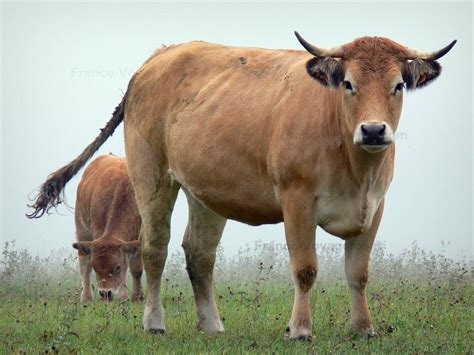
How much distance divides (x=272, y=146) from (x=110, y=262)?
257 inches

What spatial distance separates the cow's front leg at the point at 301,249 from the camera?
9.25m

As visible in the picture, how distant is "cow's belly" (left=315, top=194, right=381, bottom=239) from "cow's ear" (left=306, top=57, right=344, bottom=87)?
1.05 metres

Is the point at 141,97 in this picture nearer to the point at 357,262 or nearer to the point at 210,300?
the point at 210,300

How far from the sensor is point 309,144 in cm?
930

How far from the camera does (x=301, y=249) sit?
9336 millimetres

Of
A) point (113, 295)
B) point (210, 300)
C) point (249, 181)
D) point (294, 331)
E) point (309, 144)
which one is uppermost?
point (309, 144)

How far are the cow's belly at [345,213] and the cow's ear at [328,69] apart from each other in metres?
1.05

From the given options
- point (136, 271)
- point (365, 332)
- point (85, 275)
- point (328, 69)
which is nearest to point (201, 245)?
point (365, 332)

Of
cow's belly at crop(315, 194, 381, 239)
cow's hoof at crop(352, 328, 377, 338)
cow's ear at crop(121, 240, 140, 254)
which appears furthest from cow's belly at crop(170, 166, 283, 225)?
cow's ear at crop(121, 240, 140, 254)

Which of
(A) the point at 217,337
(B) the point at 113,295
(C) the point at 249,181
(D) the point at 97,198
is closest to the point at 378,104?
(C) the point at 249,181

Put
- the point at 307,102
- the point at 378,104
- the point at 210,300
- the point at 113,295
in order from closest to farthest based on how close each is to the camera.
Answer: the point at 378,104, the point at 307,102, the point at 210,300, the point at 113,295

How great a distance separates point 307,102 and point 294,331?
211 centimetres

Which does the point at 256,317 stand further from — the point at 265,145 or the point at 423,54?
the point at 423,54

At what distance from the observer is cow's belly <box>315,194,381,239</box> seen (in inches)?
367
